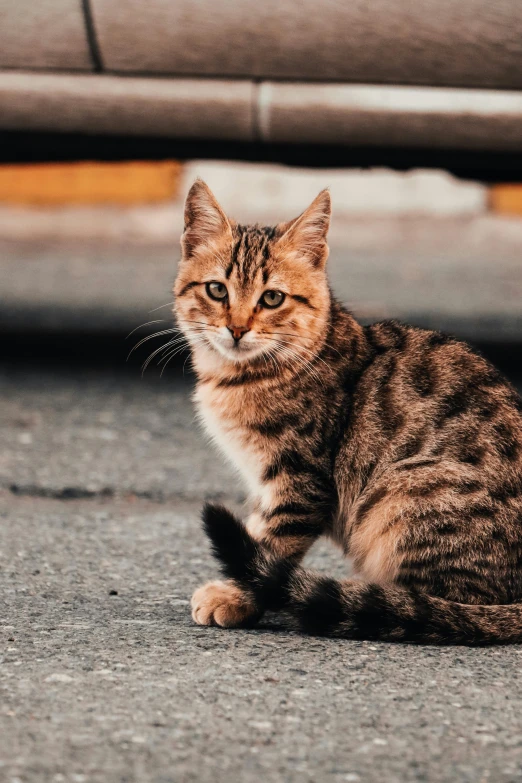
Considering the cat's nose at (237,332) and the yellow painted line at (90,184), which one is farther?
the yellow painted line at (90,184)

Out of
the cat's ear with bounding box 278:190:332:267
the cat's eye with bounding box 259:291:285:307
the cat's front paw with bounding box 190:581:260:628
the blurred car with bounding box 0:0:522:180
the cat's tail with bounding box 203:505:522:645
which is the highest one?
the blurred car with bounding box 0:0:522:180

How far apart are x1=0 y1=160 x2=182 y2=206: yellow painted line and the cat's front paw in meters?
8.17

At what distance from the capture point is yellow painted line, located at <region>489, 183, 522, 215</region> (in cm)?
1076

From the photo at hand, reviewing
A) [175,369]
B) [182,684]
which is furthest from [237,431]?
[175,369]

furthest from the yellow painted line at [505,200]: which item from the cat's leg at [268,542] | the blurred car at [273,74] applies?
the cat's leg at [268,542]

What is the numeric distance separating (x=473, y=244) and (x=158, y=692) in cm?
876

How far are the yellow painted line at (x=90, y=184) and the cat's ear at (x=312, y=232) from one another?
752cm

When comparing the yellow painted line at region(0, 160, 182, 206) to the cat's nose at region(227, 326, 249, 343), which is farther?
the yellow painted line at region(0, 160, 182, 206)

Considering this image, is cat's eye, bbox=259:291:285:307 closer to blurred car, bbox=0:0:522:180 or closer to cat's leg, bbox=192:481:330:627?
cat's leg, bbox=192:481:330:627

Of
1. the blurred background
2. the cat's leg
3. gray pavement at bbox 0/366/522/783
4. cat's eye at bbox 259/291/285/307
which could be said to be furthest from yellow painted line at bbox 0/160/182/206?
the cat's leg

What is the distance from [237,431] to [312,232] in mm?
577

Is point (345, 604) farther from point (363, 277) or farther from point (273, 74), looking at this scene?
point (363, 277)

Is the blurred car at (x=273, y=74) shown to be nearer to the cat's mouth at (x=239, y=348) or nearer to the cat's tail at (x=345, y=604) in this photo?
the cat's mouth at (x=239, y=348)

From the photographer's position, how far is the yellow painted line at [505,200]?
10.8m
